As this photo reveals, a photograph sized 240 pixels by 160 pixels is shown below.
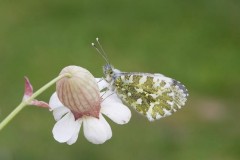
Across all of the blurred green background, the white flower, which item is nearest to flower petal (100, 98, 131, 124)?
the white flower

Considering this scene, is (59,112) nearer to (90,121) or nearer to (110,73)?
(90,121)

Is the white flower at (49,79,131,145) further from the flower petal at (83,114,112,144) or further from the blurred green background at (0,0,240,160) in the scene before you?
the blurred green background at (0,0,240,160)

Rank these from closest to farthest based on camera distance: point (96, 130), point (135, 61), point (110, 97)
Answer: point (96, 130) → point (110, 97) → point (135, 61)

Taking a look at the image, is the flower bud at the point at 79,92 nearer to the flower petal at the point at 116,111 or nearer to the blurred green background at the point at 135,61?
the flower petal at the point at 116,111

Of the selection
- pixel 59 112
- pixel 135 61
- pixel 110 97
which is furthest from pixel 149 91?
pixel 135 61

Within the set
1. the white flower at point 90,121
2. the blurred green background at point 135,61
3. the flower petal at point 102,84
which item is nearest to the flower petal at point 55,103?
the white flower at point 90,121

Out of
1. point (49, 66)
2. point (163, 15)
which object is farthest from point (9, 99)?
point (163, 15)

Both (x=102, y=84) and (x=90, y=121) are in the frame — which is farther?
(x=102, y=84)

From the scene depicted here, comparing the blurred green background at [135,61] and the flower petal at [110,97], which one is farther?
the blurred green background at [135,61]
